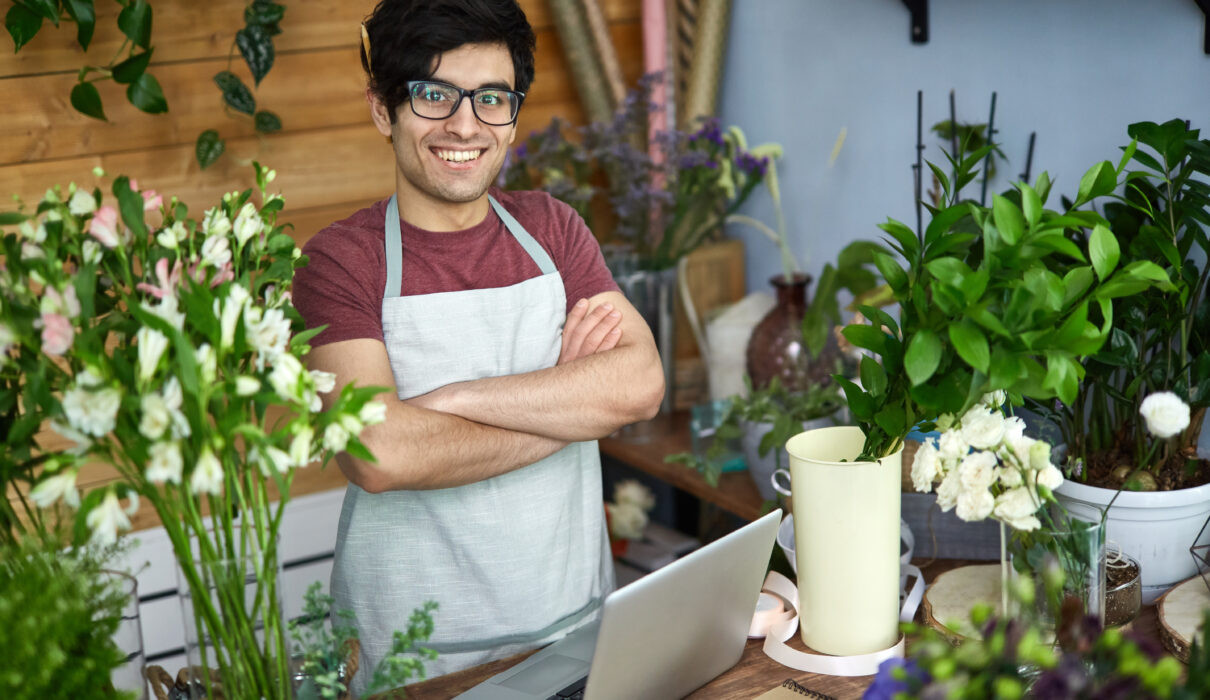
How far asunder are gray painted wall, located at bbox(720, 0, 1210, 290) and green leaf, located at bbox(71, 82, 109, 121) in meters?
1.44

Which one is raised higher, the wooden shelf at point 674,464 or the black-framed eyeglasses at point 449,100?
the black-framed eyeglasses at point 449,100

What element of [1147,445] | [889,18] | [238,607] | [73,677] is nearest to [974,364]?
[1147,445]

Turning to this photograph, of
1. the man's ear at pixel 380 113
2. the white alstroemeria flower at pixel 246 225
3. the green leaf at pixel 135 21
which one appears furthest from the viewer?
the green leaf at pixel 135 21

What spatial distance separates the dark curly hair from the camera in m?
1.56

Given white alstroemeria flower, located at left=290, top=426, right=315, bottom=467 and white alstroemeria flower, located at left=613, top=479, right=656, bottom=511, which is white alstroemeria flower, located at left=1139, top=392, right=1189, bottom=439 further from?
white alstroemeria flower, located at left=613, top=479, right=656, bottom=511

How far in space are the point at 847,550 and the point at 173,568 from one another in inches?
64.2

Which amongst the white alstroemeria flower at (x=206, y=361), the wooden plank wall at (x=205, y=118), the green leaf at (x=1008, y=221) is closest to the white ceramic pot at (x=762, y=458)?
the green leaf at (x=1008, y=221)

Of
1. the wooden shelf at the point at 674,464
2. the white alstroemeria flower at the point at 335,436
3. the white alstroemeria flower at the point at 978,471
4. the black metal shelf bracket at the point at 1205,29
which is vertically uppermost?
the black metal shelf bracket at the point at 1205,29

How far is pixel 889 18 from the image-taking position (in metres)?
2.21

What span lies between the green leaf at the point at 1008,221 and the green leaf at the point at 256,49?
1.62 m

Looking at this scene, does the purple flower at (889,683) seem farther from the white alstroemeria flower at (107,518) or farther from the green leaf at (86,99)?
the green leaf at (86,99)

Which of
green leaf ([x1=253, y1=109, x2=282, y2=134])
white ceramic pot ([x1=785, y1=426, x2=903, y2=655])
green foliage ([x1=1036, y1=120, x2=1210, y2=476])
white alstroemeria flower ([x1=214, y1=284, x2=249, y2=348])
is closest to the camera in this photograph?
white alstroemeria flower ([x1=214, y1=284, x2=249, y2=348])

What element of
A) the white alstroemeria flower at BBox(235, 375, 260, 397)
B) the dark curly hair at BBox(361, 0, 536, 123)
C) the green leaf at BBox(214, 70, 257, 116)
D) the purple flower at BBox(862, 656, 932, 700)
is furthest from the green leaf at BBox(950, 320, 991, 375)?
the green leaf at BBox(214, 70, 257, 116)

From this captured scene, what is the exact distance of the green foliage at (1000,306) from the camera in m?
1.06
